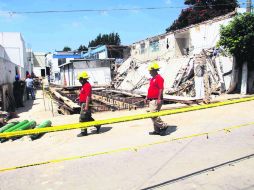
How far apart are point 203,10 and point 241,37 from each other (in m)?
24.9

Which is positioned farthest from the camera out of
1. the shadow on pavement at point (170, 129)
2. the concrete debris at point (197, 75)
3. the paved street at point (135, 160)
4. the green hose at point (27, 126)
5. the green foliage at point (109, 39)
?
the green foliage at point (109, 39)

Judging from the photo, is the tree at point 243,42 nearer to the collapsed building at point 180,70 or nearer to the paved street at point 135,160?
the collapsed building at point 180,70

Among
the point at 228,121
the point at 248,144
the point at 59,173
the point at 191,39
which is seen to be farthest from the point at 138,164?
the point at 191,39

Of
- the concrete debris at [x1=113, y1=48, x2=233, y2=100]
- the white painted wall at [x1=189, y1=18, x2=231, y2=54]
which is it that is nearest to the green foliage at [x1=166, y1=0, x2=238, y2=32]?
the white painted wall at [x1=189, y1=18, x2=231, y2=54]

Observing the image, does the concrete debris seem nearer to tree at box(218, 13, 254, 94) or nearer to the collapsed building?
the collapsed building

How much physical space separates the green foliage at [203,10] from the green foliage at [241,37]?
74.4 ft

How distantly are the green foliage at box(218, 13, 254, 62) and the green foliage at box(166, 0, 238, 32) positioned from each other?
22669mm

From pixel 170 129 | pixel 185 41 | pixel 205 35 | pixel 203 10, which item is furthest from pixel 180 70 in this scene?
pixel 203 10

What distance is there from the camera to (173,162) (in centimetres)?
536

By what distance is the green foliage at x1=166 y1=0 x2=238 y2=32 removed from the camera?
37.8 metres

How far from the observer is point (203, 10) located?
126 feet

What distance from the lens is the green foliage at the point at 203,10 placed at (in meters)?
37.8

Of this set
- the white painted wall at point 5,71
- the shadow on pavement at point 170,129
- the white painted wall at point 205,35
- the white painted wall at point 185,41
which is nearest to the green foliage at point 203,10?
the white painted wall at point 185,41

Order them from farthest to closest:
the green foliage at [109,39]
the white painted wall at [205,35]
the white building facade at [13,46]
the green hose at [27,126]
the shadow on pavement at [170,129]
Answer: the green foliage at [109,39] < the white building facade at [13,46] < the white painted wall at [205,35] < the green hose at [27,126] < the shadow on pavement at [170,129]
